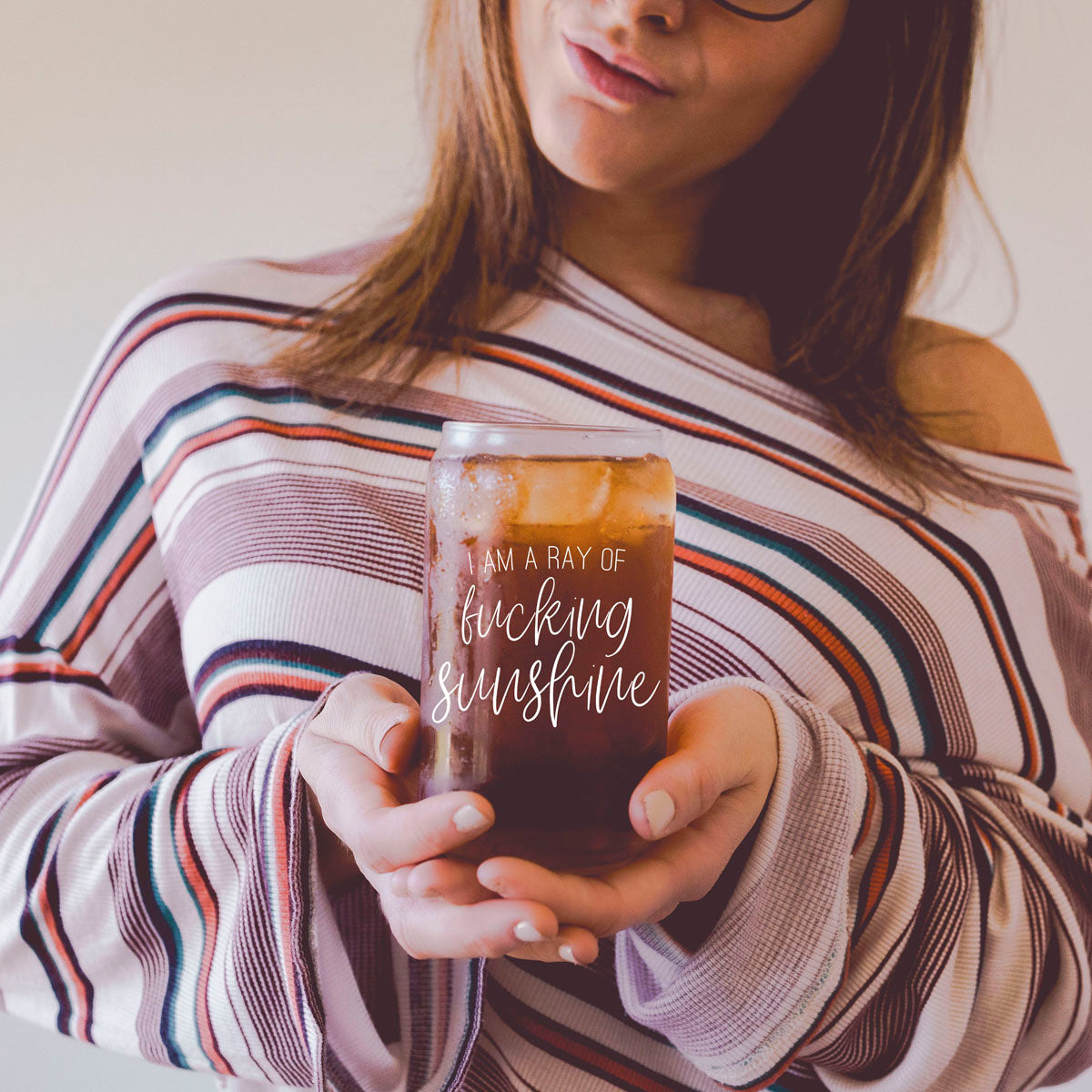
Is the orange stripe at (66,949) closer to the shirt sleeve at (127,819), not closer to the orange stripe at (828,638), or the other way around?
the shirt sleeve at (127,819)

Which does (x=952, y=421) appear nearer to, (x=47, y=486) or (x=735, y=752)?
(x=735, y=752)

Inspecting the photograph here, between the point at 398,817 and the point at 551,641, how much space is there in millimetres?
97

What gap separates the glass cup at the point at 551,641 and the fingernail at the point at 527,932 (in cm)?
5

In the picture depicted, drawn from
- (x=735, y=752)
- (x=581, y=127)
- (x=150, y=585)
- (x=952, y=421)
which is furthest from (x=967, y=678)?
(x=150, y=585)

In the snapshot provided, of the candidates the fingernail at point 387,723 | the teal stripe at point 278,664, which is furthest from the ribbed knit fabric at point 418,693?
the fingernail at point 387,723

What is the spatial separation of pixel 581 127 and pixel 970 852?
0.52 metres

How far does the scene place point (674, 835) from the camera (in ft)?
1.77

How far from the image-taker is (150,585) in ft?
2.91

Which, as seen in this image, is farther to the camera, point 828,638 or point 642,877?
point 828,638

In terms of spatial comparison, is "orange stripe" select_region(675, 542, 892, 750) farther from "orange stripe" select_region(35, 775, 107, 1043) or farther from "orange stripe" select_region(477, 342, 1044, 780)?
"orange stripe" select_region(35, 775, 107, 1043)

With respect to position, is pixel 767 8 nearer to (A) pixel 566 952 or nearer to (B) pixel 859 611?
(B) pixel 859 611

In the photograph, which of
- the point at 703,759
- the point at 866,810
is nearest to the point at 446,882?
the point at 703,759

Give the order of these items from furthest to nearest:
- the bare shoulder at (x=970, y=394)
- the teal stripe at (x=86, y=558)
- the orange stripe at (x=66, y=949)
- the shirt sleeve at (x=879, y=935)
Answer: the bare shoulder at (x=970, y=394)
the teal stripe at (x=86, y=558)
the orange stripe at (x=66, y=949)
the shirt sleeve at (x=879, y=935)

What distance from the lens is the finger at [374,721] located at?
54cm
